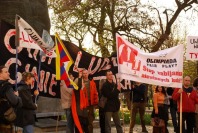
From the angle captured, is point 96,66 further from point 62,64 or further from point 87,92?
point 62,64

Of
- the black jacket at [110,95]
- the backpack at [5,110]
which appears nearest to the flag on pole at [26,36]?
the backpack at [5,110]

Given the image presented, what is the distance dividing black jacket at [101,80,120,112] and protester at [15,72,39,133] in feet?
8.48

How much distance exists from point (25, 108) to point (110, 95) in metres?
2.83

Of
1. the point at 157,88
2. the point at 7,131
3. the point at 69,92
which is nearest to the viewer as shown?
the point at 7,131

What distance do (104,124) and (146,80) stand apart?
235 centimetres

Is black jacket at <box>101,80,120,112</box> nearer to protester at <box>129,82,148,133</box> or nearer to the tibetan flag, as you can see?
the tibetan flag

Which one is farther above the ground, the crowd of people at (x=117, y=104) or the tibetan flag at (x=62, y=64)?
the tibetan flag at (x=62, y=64)

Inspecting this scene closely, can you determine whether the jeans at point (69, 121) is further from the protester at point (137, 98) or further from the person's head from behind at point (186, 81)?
the person's head from behind at point (186, 81)

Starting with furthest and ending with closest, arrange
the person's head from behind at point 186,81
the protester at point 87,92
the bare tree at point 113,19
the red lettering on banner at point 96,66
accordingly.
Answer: the bare tree at point 113,19 → the red lettering on banner at point 96,66 → the person's head from behind at point 186,81 → the protester at point 87,92

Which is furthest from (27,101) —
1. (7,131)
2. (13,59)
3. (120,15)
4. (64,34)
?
(64,34)

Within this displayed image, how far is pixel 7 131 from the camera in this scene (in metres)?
6.12

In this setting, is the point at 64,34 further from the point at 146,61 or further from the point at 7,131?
the point at 7,131

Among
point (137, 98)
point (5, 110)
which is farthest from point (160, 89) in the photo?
point (5, 110)

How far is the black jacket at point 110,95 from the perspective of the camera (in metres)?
9.09
